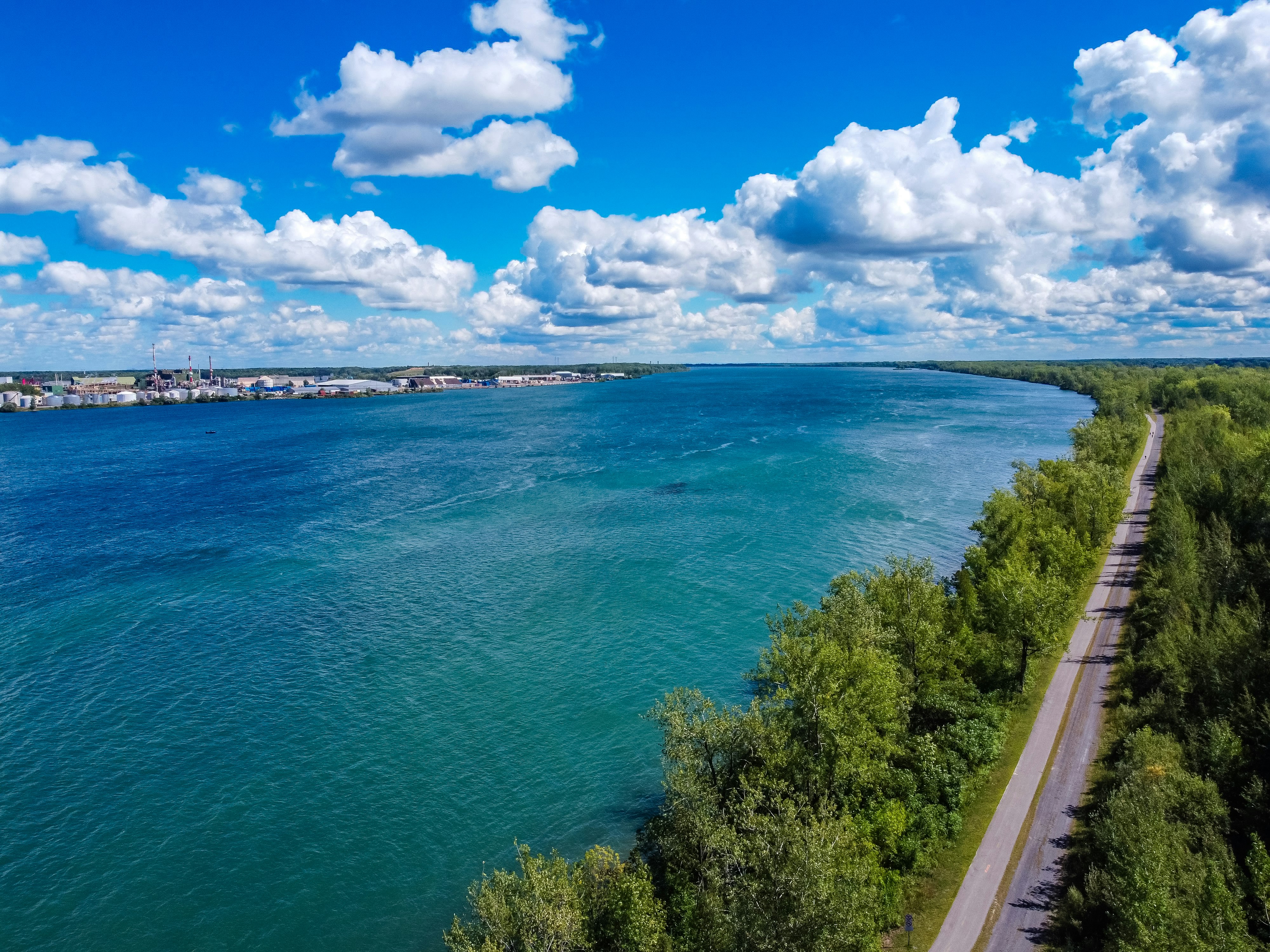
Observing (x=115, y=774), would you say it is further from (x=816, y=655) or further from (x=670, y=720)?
(x=816, y=655)

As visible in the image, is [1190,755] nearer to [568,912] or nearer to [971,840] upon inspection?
[971,840]

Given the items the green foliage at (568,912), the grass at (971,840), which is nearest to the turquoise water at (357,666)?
the green foliage at (568,912)

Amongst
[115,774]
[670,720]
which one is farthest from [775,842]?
[115,774]

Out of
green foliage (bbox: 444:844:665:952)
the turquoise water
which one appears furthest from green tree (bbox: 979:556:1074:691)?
green foliage (bbox: 444:844:665:952)

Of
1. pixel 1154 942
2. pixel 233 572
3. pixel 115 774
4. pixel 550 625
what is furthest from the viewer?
pixel 233 572

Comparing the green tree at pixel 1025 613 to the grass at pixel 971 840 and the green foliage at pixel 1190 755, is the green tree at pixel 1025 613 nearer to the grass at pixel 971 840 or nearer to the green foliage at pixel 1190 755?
the grass at pixel 971 840

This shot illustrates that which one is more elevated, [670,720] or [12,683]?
[670,720]

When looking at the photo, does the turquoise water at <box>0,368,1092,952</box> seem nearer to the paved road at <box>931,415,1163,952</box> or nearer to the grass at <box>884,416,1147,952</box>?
the grass at <box>884,416,1147,952</box>
